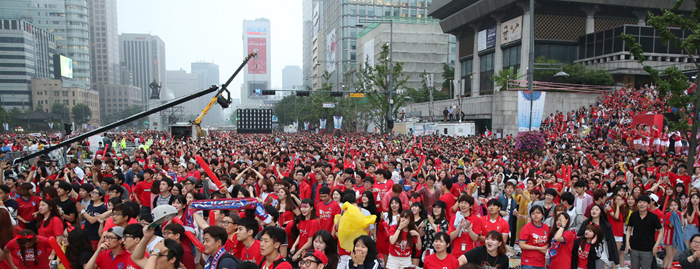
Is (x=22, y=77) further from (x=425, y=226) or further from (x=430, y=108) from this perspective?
(x=425, y=226)

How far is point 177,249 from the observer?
4398 mm

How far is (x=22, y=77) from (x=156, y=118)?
4994 cm

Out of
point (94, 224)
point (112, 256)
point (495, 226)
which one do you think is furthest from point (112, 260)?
point (495, 226)

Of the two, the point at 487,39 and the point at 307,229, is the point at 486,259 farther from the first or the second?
the point at 487,39

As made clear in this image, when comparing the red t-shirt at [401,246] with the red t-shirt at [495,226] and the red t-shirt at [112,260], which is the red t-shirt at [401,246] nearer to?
the red t-shirt at [495,226]

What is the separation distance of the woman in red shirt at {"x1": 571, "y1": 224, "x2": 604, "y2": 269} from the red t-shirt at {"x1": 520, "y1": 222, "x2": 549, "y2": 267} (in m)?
0.67

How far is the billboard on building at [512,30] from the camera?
39497 millimetres

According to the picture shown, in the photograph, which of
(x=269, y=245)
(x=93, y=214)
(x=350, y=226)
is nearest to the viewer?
(x=269, y=245)

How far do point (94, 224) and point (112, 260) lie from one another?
88.9 inches

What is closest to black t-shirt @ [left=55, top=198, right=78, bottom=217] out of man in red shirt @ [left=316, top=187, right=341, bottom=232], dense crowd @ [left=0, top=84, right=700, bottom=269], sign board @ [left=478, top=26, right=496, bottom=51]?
dense crowd @ [left=0, top=84, right=700, bottom=269]

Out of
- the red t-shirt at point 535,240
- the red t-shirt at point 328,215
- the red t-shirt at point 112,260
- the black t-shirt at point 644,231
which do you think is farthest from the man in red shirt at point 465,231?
the red t-shirt at point 112,260

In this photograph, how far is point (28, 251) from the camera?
5090mm

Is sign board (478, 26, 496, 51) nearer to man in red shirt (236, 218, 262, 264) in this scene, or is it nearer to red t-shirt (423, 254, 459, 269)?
red t-shirt (423, 254, 459, 269)

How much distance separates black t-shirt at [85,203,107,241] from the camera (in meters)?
6.53
